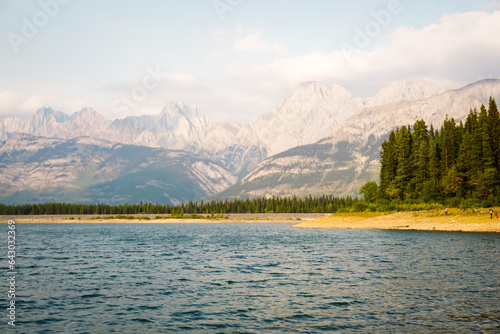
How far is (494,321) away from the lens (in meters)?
26.5

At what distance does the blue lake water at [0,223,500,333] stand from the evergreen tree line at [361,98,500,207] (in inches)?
2816

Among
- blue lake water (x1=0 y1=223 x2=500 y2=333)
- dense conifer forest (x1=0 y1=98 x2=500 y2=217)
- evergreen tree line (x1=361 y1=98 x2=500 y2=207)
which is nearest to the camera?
blue lake water (x1=0 y1=223 x2=500 y2=333)

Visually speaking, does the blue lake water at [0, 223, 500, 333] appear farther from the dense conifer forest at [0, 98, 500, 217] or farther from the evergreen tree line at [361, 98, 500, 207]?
the evergreen tree line at [361, 98, 500, 207]

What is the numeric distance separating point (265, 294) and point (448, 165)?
124m

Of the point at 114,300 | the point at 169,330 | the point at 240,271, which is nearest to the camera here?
the point at 169,330

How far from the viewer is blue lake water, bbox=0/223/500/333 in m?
26.7

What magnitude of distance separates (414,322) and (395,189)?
5181 inches

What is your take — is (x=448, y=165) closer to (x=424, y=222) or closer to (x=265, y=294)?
(x=424, y=222)

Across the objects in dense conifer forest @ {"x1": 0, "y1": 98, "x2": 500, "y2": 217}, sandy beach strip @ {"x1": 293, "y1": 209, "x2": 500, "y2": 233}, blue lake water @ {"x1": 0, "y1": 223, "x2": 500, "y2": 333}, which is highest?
dense conifer forest @ {"x1": 0, "y1": 98, "x2": 500, "y2": 217}

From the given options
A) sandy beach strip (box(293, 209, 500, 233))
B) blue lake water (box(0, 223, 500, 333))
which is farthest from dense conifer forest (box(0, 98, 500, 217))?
blue lake water (box(0, 223, 500, 333))

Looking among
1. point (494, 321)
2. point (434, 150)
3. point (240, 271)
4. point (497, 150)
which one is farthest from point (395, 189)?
point (494, 321)

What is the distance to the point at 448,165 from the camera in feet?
465

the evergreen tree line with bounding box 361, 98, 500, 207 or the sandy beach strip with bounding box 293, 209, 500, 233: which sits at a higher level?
the evergreen tree line with bounding box 361, 98, 500, 207

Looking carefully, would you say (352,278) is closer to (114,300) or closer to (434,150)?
(114,300)
